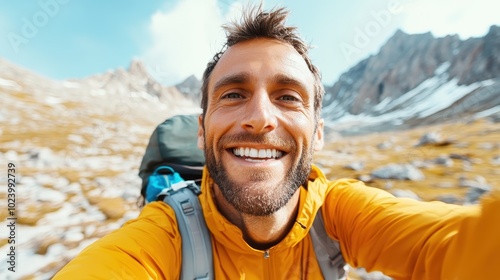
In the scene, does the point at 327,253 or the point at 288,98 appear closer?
the point at 327,253

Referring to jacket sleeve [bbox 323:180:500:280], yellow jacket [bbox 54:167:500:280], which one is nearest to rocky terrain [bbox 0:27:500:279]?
jacket sleeve [bbox 323:180:500:280]

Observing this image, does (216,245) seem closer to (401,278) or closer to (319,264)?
(319,264)

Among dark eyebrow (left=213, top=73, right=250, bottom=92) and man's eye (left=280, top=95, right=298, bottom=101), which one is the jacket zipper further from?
dark eyebrow (left=213, top=73, right=250, bottom=92)

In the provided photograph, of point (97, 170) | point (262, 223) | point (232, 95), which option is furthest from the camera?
point (97, 170)

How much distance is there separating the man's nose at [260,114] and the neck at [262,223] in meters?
0.83

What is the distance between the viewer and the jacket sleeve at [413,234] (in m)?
0.99

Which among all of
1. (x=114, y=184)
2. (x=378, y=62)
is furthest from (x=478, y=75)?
(x=114, y=184)

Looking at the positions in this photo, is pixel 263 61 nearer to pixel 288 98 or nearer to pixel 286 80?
pixel 286 80

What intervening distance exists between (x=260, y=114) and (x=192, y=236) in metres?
1.31

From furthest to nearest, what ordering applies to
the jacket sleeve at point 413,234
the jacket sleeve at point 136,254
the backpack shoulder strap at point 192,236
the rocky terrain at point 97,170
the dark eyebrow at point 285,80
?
the rocky terrain at point 97,170 → the dark eyebrow at point 285,80 → the backpack shoulder strap at point 192,236 → the jacket sleeve at point 136,254 → the jacket sleeve at point 413,234

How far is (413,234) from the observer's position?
2004mm

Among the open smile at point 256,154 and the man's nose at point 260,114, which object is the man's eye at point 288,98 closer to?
the man's nose at point 260,114

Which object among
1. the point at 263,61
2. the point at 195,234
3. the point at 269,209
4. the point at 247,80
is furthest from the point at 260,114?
the point at 195,234

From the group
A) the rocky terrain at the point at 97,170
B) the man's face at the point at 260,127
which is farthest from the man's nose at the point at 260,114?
the rocky terrain at the point at 97,170
